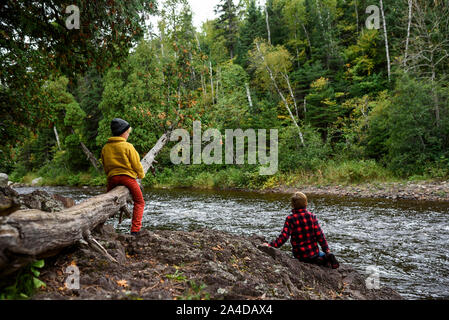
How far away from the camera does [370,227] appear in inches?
307

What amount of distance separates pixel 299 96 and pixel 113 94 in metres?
18.1

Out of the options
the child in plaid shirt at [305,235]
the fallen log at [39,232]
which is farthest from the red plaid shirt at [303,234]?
the fallen log at [39,232]

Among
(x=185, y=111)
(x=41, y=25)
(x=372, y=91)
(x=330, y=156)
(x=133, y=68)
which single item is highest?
(x=133, y=68)

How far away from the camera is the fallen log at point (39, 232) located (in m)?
2.01

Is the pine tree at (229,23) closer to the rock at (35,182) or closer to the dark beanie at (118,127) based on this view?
the rock at (35,182)

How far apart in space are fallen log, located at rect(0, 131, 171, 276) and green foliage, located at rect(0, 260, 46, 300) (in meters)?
0.12

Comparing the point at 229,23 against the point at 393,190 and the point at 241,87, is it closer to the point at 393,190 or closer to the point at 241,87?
the point at 241,87

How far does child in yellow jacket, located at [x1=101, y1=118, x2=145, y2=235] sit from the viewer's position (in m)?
4.48

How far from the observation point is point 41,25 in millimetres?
5824

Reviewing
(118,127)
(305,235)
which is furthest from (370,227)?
(118,127)

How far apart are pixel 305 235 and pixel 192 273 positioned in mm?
1959

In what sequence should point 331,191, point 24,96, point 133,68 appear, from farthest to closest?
point 133,68, point 331,191, point 24,96
